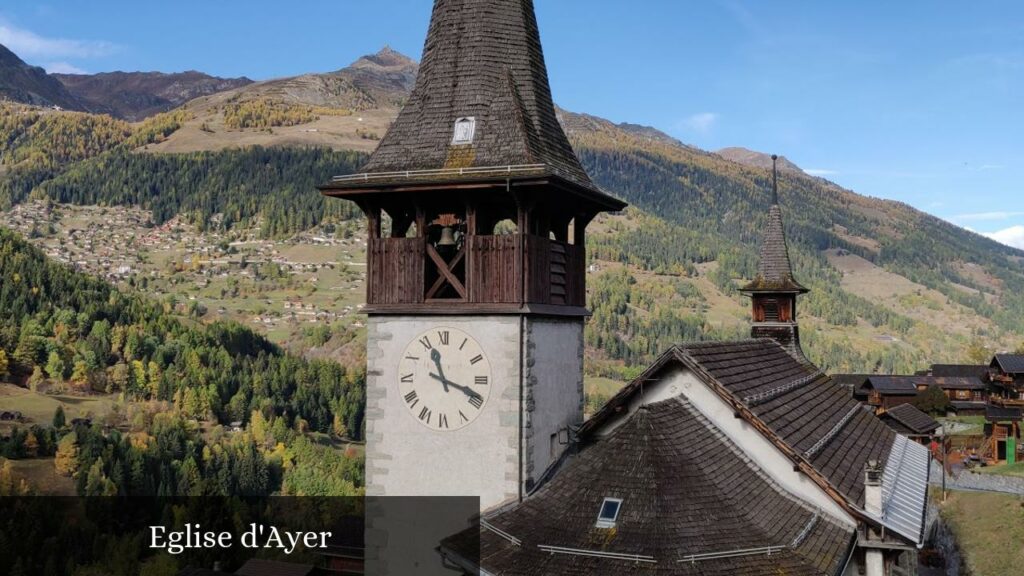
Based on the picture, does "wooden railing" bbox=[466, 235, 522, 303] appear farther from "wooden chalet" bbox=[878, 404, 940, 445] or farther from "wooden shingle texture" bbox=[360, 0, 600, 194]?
"wooden chalet" bbox=[878, 404, 940, 445]

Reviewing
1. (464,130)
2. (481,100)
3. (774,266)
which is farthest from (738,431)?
(774,266)

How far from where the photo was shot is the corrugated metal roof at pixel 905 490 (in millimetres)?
15797

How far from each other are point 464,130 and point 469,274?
303 cm

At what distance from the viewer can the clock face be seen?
16.5m

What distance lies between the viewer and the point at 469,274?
668 inches

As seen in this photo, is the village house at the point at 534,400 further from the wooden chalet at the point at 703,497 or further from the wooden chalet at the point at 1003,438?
the wooden chalet at the point at 1003,438

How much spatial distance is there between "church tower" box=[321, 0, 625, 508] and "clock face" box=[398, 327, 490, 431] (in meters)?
0.03

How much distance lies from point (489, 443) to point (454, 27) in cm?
896

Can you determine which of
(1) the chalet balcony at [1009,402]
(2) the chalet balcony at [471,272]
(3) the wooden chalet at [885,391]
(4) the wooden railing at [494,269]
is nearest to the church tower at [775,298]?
(2) the chalet balcony at [471,272]

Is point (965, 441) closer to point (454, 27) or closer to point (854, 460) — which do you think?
point (854, 460)

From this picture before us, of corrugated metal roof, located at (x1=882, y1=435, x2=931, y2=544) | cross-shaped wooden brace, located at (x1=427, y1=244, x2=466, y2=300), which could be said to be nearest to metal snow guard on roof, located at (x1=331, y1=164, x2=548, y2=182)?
cross-shaped wooden brace, located at (x1=427, y1=244, x2=466, y2=300)

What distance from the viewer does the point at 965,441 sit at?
7294cm

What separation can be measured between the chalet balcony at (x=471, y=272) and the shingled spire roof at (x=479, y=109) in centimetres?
137

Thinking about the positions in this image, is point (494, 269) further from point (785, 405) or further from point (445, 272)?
point (785, 405)
